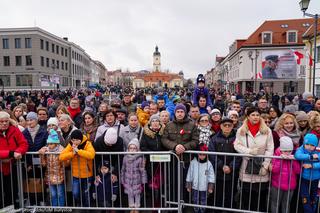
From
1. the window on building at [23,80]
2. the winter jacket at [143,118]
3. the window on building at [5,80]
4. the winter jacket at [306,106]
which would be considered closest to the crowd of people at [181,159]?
Result: the winter jacket at [143,118]

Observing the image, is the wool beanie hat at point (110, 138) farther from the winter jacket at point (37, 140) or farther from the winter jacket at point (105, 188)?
the winter jacket at point (37, 140)

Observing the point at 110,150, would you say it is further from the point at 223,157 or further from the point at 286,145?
the point at 286,145

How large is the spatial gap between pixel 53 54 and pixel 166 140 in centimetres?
6069

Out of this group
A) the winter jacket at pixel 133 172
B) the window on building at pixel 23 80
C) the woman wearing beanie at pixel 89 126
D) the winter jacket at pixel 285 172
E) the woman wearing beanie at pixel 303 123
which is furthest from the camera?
the window on building at pixel 23 80

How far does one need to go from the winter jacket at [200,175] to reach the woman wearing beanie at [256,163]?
1.76 feet

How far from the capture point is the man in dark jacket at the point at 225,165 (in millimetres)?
4566

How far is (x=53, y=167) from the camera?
15.6ft

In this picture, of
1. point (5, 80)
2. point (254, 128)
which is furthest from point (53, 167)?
point (5, 80)

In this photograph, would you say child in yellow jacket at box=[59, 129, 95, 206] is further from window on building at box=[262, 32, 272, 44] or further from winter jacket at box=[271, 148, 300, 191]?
window on building at box=[262, 32, 272, 44]

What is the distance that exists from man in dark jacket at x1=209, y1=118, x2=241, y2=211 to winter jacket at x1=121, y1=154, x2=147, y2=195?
129 cm

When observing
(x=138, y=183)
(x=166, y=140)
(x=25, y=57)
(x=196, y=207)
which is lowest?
(x=196, y=207)

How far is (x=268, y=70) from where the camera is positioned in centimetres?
4262

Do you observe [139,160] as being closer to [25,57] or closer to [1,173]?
[1,173]

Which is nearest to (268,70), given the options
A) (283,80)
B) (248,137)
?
(283,80)
